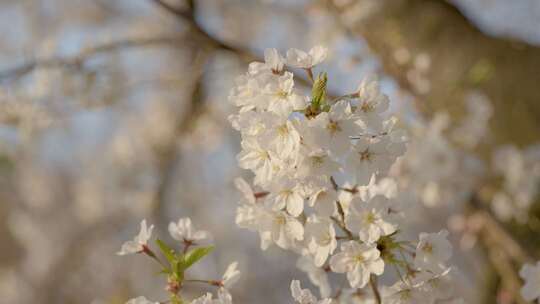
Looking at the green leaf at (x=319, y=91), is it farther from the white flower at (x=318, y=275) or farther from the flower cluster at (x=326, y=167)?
the white flower at (x=318, y=275)

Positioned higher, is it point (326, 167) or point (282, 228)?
point (326, 167)

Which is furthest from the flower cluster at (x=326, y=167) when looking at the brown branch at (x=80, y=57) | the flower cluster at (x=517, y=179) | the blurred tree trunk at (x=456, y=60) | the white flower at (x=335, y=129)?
the flower cluster at (x=517, y=179)

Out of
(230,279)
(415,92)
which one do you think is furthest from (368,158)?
(415,92)

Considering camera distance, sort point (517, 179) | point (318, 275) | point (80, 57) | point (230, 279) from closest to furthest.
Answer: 1. point (230, 279)
2. point (318, 275)
3. point (80, 57)
4. point (517, 179)

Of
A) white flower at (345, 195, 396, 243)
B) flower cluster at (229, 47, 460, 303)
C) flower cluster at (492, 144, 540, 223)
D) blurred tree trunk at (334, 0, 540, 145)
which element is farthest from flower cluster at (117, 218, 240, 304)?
flower cluster at (492, 144, 540, 223)

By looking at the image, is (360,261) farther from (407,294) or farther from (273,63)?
(273,63)

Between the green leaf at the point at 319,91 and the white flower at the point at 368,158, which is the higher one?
the green leaf at the point at 319,91
